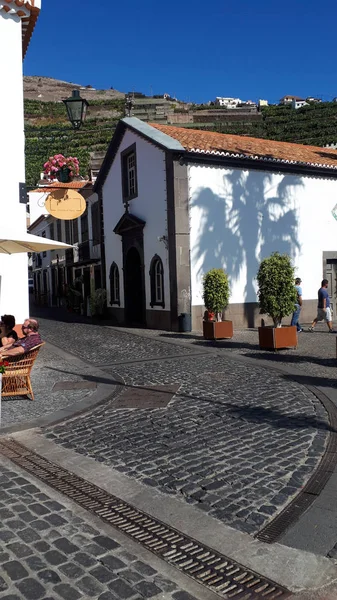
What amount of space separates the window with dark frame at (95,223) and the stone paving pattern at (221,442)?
15208 mm

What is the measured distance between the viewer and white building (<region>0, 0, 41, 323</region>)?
10.5 metres

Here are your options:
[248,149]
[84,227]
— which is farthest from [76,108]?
[84,227]

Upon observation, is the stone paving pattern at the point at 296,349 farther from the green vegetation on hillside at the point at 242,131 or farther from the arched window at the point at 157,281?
the green vegetation on hillside at the point at 242,131

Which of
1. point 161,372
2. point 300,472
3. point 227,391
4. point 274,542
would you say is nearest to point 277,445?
point 300,472

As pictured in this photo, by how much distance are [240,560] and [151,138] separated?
1520 cm

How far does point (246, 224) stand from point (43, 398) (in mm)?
11014

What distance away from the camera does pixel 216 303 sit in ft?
45.8

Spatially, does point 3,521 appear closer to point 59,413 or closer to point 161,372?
point 59,413

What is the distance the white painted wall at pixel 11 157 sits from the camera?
1048 cm

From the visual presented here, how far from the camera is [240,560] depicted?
123 inches

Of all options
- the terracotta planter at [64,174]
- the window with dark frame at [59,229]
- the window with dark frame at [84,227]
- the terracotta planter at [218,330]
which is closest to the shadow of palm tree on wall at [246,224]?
the terracotta planter at [218,330]

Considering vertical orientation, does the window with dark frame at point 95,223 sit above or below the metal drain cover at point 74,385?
above

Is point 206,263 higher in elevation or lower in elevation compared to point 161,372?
higher

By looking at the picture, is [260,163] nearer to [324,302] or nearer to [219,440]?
[324,302]
